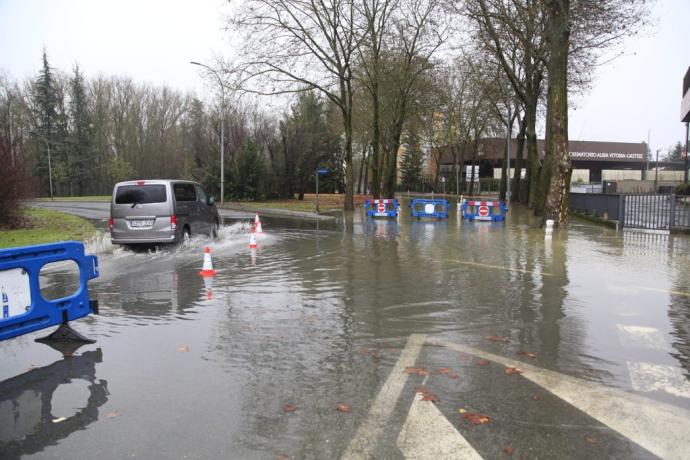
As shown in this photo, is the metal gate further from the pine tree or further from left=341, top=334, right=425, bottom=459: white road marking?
the pine tree

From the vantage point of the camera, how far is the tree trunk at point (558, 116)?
19969mm

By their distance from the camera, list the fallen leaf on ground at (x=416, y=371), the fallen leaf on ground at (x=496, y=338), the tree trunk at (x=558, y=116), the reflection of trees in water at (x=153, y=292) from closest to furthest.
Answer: the fallen leaf on ground at (x=416, y=371) → the fallen leaf on ground at (x=496, y=338) → the reflection of trees in water at (x=153, y=292) → the tree trunk at (x=558, y=116)

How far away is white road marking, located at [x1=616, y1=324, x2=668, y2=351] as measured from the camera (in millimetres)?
6062

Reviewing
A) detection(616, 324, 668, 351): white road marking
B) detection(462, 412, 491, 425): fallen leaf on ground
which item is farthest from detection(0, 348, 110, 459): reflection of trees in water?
detection(616, 324, 668, 351): white road marking

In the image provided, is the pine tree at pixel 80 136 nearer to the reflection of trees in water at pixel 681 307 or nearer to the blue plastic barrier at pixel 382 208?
the blue plastic barrier at pixel 382 208

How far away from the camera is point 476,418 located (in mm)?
4145

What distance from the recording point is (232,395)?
4586 mm

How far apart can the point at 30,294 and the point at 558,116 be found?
18.5 meters

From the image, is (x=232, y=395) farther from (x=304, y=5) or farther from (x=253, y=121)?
(x=253, y=121)

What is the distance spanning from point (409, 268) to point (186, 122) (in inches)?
2594

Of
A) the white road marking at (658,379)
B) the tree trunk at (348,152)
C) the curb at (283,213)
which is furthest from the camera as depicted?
the tree trunk at (348,152)

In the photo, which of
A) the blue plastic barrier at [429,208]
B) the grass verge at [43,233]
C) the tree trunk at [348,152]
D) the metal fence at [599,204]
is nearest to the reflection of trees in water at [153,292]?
the grass verge at [43,233]

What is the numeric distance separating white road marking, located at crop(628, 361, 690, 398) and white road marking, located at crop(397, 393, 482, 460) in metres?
1.90

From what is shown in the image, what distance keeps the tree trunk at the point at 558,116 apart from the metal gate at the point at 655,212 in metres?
2.53
